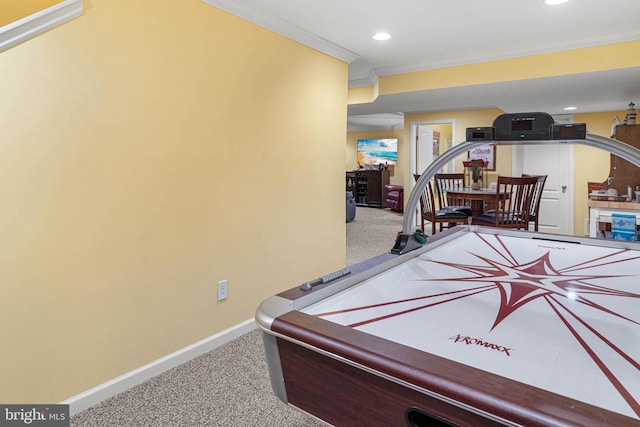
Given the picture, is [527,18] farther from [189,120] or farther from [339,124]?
[189,120]

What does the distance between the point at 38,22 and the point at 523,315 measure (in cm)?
200

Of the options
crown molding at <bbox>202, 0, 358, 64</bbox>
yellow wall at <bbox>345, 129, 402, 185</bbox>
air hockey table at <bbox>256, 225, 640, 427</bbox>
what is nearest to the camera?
air hockey table at <bbox>256, 225, 640, 427</bbox>

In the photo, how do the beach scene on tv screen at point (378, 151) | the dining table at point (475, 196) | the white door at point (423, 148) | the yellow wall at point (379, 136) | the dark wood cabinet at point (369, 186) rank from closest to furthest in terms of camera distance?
the dining table at point (475, 196) → the white door at point (423, 148) → the dark wood cabinet at point (369, 186) → the yellow wall at point (379, 136) → the beach scene on tv screen at point (378, 151)

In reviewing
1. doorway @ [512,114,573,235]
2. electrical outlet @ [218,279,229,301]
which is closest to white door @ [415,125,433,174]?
doorway @ [512,114,573,235]

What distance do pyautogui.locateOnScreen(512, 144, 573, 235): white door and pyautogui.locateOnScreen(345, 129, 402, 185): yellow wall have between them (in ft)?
14.5

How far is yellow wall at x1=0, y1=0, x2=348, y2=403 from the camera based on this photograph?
163 cm

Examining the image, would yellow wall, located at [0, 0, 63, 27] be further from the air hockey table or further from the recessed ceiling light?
the recessed ceiling light

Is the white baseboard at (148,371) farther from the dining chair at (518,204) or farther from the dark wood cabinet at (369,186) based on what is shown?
the dark wood cabinet at (369,186)

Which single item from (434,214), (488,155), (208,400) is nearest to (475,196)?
(434,214)

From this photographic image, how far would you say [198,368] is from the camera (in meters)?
2.22

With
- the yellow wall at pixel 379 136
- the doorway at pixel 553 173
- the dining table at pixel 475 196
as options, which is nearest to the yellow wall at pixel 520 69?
the dining table at pixel 475 196

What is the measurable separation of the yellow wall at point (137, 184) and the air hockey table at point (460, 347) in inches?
48.9

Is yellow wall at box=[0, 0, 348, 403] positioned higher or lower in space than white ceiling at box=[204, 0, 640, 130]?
lower

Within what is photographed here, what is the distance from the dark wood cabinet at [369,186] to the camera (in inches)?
408
